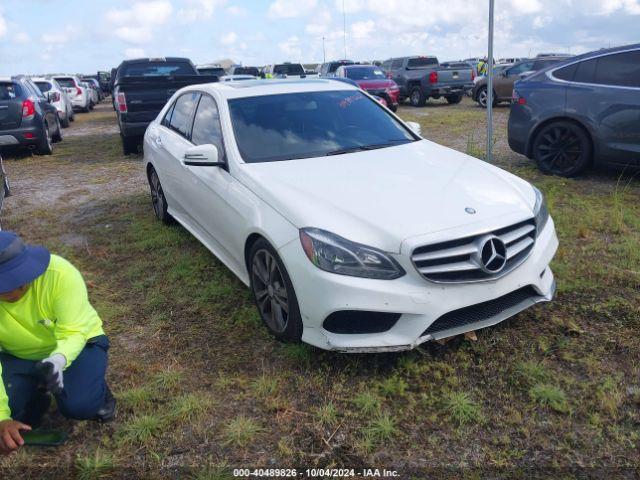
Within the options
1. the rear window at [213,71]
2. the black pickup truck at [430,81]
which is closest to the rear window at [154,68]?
the rear window at [213,71]

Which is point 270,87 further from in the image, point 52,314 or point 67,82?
point 67,82

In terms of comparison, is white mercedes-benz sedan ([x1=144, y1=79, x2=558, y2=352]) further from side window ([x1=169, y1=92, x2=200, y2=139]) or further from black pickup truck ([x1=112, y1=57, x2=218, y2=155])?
black pickup truck ([x1=112, y1=57, x2=218, y2=155])

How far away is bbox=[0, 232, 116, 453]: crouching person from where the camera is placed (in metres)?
2.57

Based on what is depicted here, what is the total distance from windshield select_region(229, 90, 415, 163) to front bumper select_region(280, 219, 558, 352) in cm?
118

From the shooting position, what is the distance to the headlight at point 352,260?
295 cm

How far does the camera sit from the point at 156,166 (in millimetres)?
5844

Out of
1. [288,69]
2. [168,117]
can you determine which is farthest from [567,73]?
[288,69]

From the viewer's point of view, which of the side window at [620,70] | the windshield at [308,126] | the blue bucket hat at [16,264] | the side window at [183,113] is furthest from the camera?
the side window at [620,70]

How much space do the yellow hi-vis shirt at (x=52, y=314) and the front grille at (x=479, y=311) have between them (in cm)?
180

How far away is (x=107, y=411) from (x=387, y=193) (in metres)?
2.00

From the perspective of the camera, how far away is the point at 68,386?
9.21 ft

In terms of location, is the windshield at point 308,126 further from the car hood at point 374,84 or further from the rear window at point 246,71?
the rear window at point 246,71

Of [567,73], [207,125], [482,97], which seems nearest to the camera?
[207,125]

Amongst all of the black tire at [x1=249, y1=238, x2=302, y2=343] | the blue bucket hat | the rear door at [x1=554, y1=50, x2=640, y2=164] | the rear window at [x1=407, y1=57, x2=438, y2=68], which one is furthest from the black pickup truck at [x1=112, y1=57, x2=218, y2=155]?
the rear window at [x1=407, y1=57, x2=438, y2=68]
